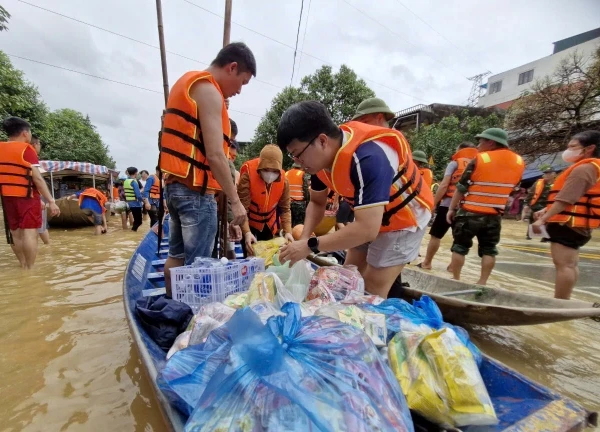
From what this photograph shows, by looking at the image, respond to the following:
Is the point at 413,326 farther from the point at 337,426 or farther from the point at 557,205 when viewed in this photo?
the point at 557,205

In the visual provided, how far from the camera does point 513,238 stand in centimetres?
1034

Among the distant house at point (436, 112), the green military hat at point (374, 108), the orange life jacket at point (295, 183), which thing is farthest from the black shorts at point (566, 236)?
the distant house at point (436, 112)

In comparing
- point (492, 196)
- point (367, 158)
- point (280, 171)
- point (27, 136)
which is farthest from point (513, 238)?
point (27, 136)

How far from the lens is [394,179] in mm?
1996

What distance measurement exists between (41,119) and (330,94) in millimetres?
22461

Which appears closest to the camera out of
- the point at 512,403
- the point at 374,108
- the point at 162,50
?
the point at 512,403

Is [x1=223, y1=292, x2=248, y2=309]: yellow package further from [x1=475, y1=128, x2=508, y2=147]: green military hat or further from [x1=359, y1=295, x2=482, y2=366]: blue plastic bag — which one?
[x1=475, y1=128, x2=508, y2=147]: green military hat

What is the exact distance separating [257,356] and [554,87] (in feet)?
71.1

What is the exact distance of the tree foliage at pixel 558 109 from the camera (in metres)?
15.2

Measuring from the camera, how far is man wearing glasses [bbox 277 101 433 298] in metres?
1.68

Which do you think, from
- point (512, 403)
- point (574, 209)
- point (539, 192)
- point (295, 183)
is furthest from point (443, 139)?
point (512, 403)

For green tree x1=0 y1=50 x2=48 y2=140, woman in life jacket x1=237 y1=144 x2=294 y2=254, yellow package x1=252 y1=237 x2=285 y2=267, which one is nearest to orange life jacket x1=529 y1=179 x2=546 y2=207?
woman in life jacket x1=237 y1=144 x2=294 y2=254

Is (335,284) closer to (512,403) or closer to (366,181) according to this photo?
(366,181)

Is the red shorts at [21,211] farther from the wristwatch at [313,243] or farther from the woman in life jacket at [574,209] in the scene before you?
the woman in life jacket at [574,209]
